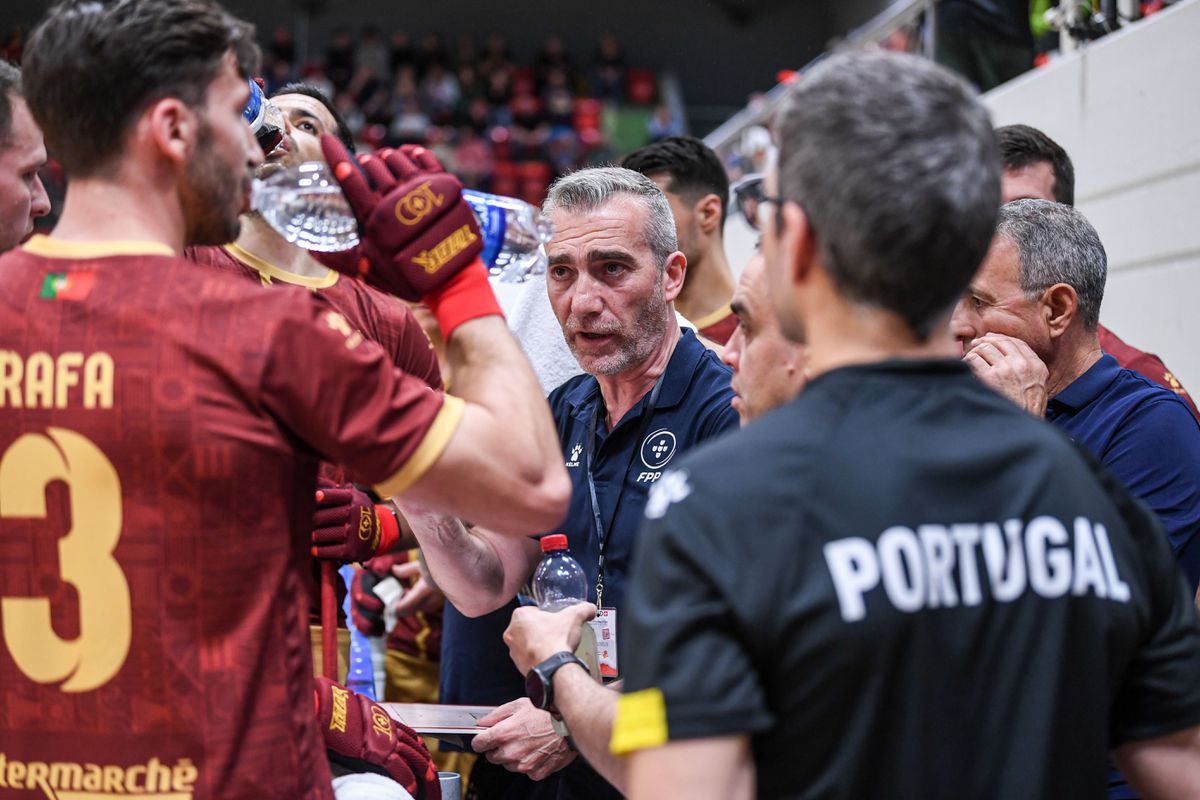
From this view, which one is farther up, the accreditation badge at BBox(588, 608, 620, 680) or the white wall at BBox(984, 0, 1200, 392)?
the white wall at BBox(984, 0, 1200, 392)

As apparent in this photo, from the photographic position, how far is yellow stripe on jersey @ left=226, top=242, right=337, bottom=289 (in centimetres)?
318

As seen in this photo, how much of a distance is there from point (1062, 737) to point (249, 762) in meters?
1.05

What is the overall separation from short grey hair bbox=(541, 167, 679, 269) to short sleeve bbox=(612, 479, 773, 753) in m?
1.94

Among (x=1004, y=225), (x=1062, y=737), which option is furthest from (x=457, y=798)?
(x=1004, y=225)

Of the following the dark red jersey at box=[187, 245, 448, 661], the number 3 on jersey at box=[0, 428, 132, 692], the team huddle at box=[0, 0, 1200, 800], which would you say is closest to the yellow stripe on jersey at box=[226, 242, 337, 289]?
the dark red jersey at box=[187, 245, 448, 661]

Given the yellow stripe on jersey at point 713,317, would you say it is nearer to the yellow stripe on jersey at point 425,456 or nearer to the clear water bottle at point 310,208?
the clear water bottle at point 310,208

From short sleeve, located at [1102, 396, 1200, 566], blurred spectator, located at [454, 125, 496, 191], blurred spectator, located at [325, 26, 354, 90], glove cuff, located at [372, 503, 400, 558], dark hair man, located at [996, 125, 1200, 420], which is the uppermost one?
blurred spectator, located at [325, 26, 354, 90]

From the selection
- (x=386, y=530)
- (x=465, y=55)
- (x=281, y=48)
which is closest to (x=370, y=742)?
(x=386, y=530)

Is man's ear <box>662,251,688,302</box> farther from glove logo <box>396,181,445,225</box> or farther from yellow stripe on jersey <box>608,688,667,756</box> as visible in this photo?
yellow stripe on jersey <box>608,688,667,756</box>

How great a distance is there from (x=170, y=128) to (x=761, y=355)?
3.24ft

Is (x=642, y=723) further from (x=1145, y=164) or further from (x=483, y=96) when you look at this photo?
(x=483, y=96)

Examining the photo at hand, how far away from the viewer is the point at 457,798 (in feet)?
8.59

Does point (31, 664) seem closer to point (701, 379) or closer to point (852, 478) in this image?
point (852, 478)

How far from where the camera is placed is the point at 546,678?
2.08 metres
